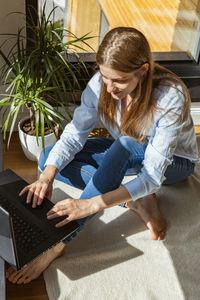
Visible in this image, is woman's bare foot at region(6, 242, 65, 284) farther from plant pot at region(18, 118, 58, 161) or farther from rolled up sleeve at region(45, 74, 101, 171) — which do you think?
plant pot at region(18, 118, 58, 161)

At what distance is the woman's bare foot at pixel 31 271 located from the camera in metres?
1.50

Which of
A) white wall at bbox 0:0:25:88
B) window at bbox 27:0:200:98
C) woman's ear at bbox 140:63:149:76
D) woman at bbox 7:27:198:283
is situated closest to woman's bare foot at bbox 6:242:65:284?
woman at bbox 7:27:198:283

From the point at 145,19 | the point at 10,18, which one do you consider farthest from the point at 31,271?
the point at 145,19

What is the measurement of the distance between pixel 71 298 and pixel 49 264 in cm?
17

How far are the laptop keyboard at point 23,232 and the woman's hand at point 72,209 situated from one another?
0.23 ft

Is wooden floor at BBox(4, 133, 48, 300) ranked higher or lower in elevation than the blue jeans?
lower

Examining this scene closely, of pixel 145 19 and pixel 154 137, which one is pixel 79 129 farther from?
pixel 145 19

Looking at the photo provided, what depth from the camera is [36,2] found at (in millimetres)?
1898

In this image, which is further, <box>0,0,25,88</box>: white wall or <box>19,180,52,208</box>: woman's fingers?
<box>0,0,25,88</box>: white wall

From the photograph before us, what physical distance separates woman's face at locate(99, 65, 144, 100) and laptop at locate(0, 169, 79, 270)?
0.48 meters

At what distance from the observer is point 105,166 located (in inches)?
60.0

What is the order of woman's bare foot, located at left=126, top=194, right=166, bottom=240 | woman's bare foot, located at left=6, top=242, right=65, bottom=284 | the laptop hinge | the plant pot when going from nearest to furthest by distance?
1. the laptop hinge
2. woman's bare foot, located at left=6, top=242, right=65, bottom=284
3. woman's bare foot, located at left=126, top=194, right=166, bottom=240
4. the plant pot

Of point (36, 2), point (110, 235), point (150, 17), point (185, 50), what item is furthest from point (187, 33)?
point (110, 235)

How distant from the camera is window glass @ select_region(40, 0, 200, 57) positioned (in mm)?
2111
